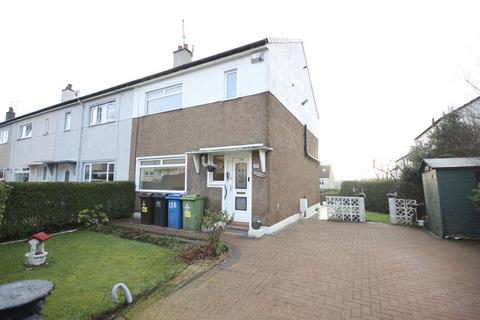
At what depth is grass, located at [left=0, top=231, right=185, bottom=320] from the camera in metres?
3.52

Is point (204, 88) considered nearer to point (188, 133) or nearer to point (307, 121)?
point (188, 133)

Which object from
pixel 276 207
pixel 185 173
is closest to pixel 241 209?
pixel 276 207

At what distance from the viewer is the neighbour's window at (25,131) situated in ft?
59.5

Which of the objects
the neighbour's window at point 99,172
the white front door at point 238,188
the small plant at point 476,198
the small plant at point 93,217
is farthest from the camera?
the neighbour's window at point 99,172

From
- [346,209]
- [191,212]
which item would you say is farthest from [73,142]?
[346,209]

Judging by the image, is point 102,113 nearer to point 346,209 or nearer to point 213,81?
point 213,81

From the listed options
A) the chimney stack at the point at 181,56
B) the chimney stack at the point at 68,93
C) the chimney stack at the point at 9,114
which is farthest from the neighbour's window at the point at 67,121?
the chimney stack at the point at 9,114

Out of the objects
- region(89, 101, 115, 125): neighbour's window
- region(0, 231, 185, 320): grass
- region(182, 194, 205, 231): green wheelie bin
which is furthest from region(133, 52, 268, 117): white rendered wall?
region(0, 231, 185, 320): grass

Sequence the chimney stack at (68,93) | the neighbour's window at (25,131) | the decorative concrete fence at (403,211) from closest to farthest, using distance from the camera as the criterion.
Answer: the decorative concrete fence at (403,211), the chimney stack at (68,93), the neighbour's window at (25,131)

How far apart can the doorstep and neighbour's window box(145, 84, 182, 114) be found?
17.4 ft

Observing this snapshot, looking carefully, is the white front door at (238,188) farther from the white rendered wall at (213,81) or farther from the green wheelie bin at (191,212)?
the white rendered wall at (213,81)

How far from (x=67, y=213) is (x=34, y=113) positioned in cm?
1338

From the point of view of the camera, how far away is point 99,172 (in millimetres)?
13289

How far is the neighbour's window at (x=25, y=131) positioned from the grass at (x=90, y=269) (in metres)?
15.6
